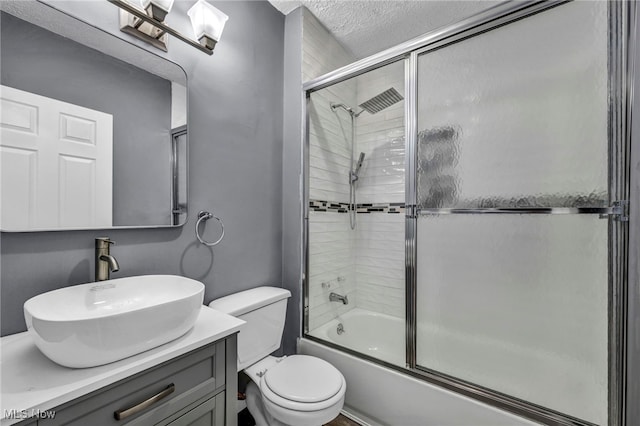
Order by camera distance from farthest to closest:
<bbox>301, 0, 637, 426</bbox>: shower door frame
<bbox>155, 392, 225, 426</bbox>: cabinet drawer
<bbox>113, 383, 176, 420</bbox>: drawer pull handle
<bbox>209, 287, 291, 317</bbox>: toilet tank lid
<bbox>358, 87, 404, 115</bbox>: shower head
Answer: <bbox>358, 87, 404, 115</bbox>: shower head < <bbox>209, 287, 291, 317</bbox>: toilet tank lid < <bbox>301, 0, 637, 426</bbox>: shower door frame < <bbox>155, 392, 225, 426</bbox>: cabinet drawer < <bbox>113, 383, 176, 420</bbox>: drawer pull handle

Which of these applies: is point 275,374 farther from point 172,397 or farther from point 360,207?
point 360,207

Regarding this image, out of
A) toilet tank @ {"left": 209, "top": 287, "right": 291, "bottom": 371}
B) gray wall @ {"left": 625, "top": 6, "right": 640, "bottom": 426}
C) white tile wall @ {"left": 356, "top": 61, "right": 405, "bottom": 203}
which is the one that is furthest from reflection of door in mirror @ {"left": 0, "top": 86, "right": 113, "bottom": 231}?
gray wall @ {"left": 625, "top": 6, "right": 640, "bottom": 426}

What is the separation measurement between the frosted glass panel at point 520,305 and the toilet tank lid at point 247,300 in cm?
81

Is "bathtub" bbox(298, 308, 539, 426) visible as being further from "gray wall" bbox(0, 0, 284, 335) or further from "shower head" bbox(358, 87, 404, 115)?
"shower head" bbox(358, 87, 404, 115)

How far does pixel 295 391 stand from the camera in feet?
4.24

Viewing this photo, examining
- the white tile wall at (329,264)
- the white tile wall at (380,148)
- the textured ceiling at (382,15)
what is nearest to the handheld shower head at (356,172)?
the white tile wall at (380,148)

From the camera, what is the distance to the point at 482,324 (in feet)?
4.43

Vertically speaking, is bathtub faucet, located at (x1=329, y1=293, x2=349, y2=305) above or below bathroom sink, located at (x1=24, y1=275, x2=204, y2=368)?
below

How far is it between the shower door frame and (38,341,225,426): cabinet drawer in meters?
0.96

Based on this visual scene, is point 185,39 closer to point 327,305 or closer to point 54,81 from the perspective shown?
point 54,81

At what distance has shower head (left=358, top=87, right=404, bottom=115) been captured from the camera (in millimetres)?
1960

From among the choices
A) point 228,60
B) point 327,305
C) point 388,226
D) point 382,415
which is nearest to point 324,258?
point 327,305

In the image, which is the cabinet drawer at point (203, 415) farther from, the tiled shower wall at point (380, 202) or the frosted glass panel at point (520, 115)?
the tiled shower wall at point (380, 202)

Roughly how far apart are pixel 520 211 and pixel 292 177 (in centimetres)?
130
